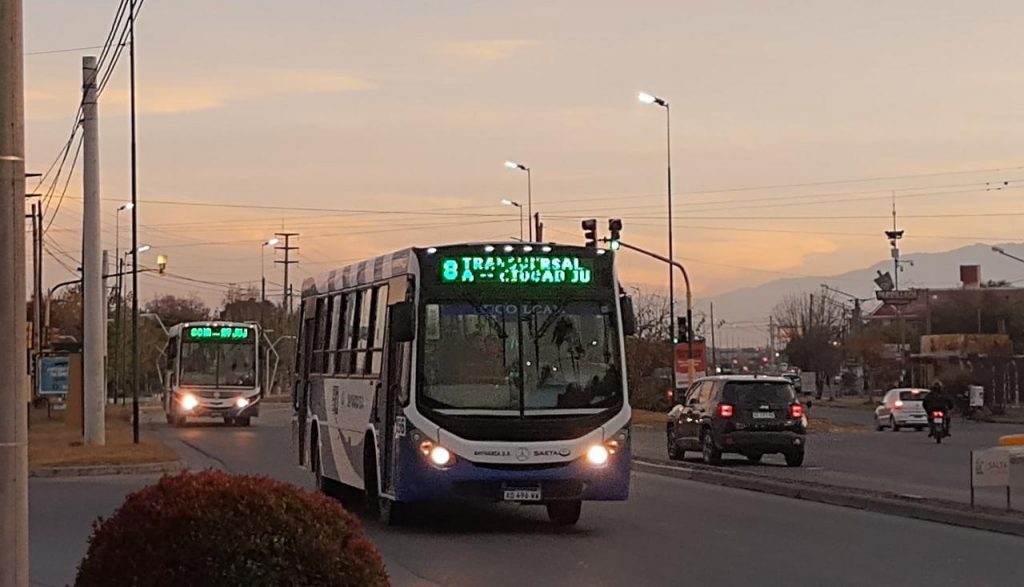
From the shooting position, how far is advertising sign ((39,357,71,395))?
146ft

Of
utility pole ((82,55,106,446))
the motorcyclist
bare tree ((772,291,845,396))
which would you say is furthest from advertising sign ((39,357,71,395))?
bare tree ((772,291,845,396))

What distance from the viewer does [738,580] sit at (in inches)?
505

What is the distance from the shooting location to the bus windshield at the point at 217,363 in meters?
50.7

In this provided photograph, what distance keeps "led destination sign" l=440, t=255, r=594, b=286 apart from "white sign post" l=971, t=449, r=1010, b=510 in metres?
5.11

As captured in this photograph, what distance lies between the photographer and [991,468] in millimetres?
17938

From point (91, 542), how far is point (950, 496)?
1596 centimetres

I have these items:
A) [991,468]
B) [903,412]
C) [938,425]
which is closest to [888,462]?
[938,425]

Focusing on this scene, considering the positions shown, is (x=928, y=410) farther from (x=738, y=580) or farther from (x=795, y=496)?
(x=738, y=580)

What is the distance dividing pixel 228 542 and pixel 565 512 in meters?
10.5

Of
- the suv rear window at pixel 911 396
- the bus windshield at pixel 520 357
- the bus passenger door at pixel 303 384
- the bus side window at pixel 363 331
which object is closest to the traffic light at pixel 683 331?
the suv rear window at pixel 911 396

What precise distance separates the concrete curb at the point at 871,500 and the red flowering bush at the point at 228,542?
34.6 feet

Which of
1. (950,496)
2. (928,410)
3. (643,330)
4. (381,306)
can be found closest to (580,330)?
(381,306)

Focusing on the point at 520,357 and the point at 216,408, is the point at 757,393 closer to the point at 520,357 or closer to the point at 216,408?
the point at 520,357

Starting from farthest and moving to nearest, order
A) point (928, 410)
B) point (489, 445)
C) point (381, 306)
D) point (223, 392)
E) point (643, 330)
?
1. point (643, 330)
2. point (223, 392)
3. point (928, 410)
4. point (381, 306)
5. point (489, 445)
